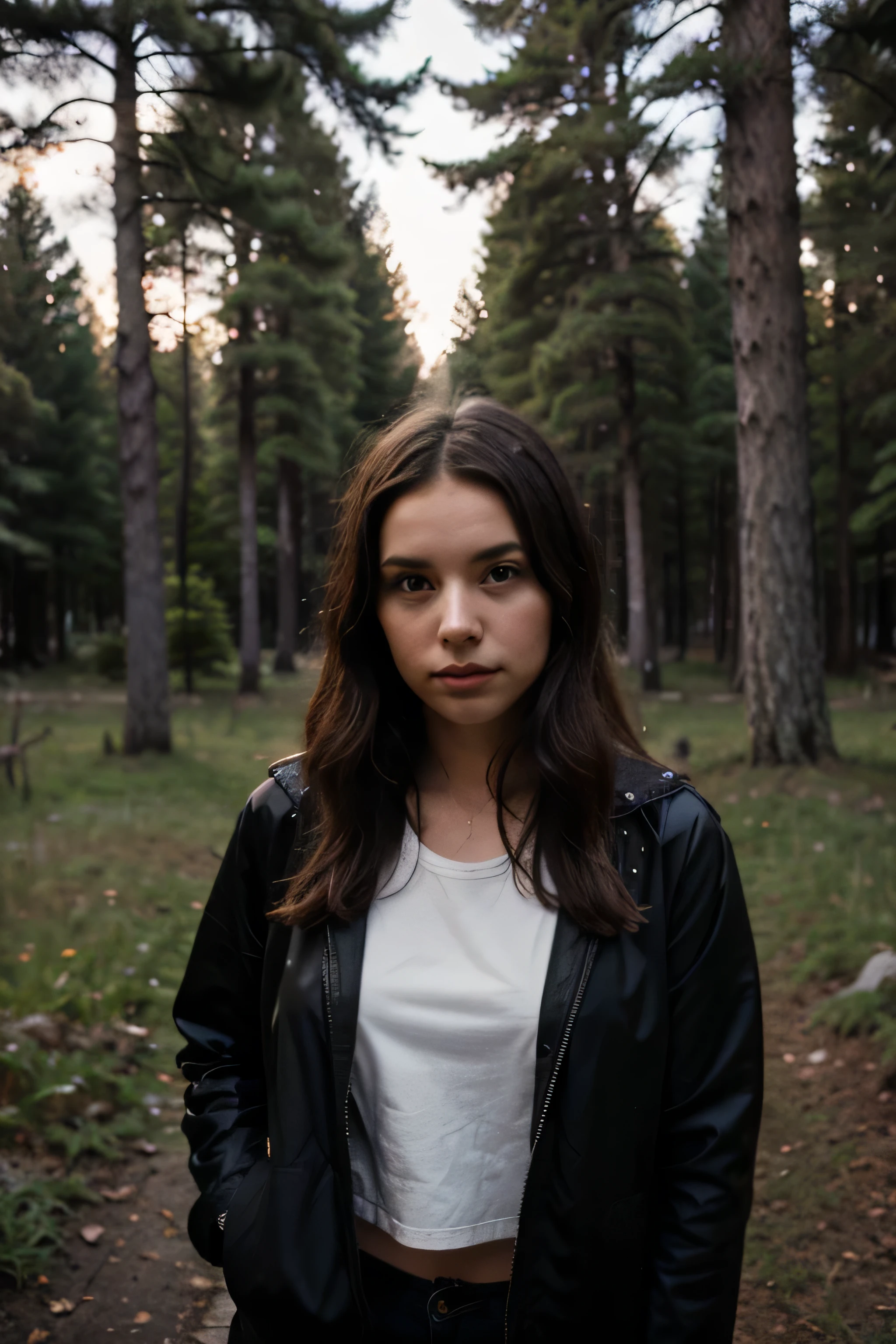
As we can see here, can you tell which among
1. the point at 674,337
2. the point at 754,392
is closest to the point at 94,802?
the point at 754,392

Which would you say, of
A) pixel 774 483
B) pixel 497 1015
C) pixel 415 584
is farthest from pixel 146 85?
pixel 774 483

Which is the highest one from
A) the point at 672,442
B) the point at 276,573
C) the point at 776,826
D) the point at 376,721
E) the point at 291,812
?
the point at 672,442

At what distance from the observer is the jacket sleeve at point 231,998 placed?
1.76 meters

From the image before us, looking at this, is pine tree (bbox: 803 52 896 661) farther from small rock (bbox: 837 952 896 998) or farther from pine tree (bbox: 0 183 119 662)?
pine tree (bbox: 0 183 119 662)

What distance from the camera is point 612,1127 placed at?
4.83 ft

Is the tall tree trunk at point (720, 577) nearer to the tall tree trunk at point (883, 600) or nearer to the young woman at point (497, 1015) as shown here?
the tall tree trunk at point (883, 600)

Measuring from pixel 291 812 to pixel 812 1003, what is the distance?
4.09 meters

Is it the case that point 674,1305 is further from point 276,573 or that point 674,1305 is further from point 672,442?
point 672,442

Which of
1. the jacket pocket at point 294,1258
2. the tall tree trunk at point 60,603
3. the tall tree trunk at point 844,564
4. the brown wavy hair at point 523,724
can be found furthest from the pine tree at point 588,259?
the tall tree trunk at point 60,603

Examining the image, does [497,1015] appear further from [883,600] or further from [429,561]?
[883,600]

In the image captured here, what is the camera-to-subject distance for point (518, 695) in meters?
1.64

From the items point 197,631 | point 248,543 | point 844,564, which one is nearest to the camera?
point 197,631

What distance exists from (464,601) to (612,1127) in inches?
34.3

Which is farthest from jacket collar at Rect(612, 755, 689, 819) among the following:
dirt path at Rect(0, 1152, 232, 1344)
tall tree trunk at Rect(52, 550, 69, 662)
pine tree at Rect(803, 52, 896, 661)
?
tall tree trunk at Rect(52, 550, 69, 662)
